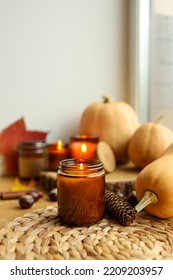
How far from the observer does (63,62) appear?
1114 mm

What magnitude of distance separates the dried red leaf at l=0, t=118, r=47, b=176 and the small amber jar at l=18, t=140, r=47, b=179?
62mm

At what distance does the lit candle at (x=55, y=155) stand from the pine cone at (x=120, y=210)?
0.34 m

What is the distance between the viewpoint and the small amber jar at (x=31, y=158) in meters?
1.01

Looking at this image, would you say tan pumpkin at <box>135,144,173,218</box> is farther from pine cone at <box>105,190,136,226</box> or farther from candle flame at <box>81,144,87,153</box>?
candle flame at <box>81,144,87,153</box>

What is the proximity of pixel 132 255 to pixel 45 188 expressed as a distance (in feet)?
1.42

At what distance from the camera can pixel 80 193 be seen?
64cm

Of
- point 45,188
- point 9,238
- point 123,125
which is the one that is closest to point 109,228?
point 9,238

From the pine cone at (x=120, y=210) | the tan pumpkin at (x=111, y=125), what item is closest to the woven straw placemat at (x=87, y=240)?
the pine cone at (x=120, y=210)

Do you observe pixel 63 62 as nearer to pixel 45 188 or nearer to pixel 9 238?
pixel 45 188

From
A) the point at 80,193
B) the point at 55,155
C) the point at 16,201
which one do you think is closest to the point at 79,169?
the point at 80,193

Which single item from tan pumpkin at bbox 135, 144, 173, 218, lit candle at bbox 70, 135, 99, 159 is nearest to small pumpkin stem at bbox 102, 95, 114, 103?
lit candle at bbox 70, 135, 99, 159

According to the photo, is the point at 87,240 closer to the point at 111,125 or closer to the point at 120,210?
the point at 120,210

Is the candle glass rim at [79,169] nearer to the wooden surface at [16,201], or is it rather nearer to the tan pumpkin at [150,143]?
the wooden surface at [16,201]

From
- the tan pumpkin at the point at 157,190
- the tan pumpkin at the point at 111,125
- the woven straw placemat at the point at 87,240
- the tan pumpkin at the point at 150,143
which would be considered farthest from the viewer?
the tan pumpkin at the point at 111,125
